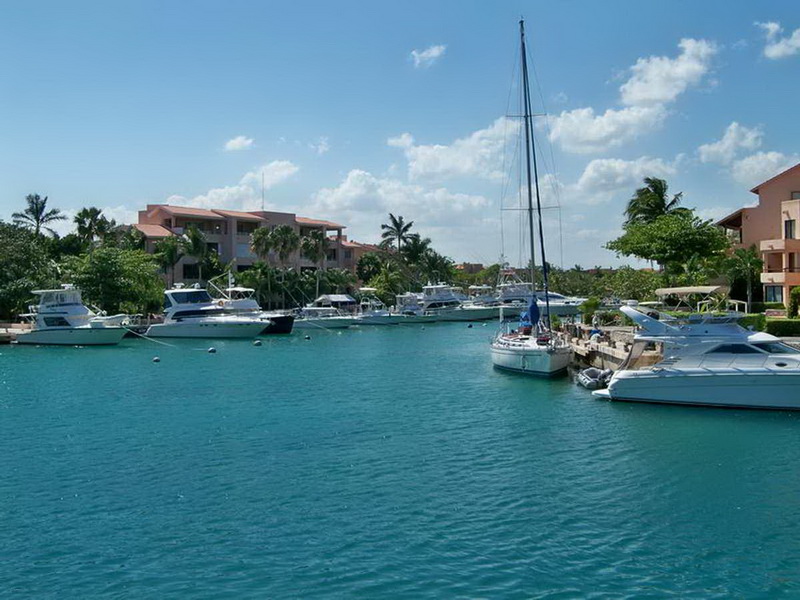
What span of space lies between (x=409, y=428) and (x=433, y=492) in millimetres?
8050

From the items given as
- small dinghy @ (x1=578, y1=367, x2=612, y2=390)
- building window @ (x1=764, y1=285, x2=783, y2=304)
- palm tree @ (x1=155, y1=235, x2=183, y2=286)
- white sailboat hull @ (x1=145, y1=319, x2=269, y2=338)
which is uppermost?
palm tree @ (x1=155, y1=235, x2=183, y2=286)

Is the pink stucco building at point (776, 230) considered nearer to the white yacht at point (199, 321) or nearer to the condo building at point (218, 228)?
the white yacht at point (199, 321)

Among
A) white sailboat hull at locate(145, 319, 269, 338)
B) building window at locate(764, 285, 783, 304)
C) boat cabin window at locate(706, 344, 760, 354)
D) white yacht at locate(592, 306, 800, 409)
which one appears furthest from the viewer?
white sailboat hull at locate(145, 319, 269, 338)

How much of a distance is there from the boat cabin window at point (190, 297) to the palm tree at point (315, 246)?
2661 centimetres

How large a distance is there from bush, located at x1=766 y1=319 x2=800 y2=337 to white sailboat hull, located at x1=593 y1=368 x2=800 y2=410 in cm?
1259

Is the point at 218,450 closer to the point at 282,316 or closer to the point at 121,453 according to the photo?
the point at 121,453

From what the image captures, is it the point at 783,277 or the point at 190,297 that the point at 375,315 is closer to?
the point at 190,297

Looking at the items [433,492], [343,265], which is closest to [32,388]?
Answer: [433,492]

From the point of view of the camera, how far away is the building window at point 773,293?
55.5m

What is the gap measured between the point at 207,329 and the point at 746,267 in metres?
44.2

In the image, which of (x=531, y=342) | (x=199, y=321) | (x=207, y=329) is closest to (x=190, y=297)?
(x=199, y=321)

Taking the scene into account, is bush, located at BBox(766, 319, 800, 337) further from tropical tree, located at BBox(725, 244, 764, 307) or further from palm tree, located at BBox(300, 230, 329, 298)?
palm tree, located at BBox(300, 230, 329, 298)

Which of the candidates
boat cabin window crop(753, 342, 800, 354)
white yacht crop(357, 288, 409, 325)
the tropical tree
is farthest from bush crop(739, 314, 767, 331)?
white yacht crop(357, 288, 409, 325)

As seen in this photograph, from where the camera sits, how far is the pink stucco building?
177ft
